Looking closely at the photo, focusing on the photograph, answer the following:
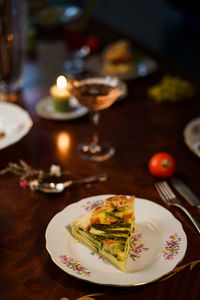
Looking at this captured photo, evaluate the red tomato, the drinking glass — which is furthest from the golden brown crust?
the red tomato

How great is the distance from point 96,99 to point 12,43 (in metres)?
0.88

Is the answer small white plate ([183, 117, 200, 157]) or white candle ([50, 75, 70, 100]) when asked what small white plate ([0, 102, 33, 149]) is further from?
small white plate ([183, 117, 200, 157])

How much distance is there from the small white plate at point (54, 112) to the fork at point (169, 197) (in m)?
0.69

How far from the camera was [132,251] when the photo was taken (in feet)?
3.73

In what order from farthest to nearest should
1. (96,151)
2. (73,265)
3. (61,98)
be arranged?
(61,98), (96,151), (73,265)

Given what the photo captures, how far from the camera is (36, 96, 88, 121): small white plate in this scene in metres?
1.99

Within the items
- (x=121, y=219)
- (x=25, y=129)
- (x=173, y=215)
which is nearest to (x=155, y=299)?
(x=121, y=219)

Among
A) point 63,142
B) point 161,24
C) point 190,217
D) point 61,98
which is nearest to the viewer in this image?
point 190,217

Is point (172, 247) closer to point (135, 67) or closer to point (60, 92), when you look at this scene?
point (60, 92)

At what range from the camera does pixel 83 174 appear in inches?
61.4

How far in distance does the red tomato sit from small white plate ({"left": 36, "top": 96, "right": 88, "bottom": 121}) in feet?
2.04

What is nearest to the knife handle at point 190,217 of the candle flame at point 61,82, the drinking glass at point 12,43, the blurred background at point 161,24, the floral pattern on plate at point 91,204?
the floral pattern on plate at point 91,204

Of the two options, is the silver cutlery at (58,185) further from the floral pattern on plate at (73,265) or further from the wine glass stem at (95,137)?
the floral pattern on plate at (73,265)

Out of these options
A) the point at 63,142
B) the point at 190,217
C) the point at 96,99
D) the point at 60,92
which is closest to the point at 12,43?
the point at 60,92
